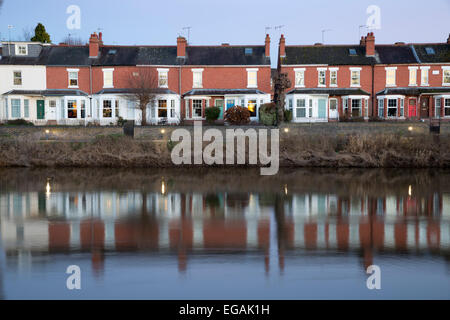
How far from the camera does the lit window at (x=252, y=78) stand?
133 ft

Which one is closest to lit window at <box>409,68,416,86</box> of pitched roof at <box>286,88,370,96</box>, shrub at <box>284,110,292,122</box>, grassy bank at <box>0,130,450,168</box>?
pitched roof at <box>286,88,370,96</box>

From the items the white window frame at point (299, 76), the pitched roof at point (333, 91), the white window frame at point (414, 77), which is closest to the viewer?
the pitched roof at point (333, 91)

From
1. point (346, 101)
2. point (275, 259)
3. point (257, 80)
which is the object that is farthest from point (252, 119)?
point (275, 259)

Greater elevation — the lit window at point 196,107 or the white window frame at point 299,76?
the white window frame at point 299,76

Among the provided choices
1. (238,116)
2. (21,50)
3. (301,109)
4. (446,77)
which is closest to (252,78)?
(301,109)

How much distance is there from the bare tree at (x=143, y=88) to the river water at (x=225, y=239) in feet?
45.5

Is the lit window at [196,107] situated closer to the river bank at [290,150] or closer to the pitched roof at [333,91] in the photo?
the pitched roof at [333,91]

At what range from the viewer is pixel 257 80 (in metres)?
40.7

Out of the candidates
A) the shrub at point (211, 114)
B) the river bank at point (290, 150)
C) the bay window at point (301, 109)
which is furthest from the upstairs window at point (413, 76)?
the shrub at point (211, 114)

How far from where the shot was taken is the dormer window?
4128cm

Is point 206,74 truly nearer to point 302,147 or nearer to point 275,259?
point 302,147

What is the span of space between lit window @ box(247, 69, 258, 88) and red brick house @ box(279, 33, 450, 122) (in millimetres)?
2366

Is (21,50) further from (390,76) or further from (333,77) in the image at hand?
(390,76)

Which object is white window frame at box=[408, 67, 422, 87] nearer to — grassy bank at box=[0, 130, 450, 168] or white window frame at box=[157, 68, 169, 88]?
grassy bank at box=[0, 130, 450, 168]
